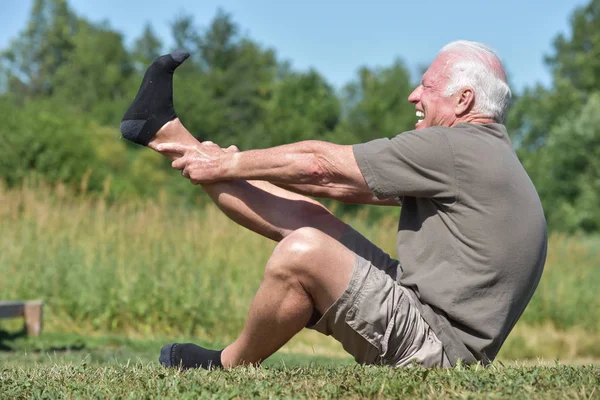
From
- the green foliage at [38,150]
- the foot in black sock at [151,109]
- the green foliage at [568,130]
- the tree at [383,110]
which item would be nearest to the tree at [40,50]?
the tree at [383,110]

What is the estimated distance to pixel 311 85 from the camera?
142ft

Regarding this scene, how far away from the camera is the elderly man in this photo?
3551 mm

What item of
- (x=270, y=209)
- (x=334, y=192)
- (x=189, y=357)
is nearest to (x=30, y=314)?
(x=189, y=357)

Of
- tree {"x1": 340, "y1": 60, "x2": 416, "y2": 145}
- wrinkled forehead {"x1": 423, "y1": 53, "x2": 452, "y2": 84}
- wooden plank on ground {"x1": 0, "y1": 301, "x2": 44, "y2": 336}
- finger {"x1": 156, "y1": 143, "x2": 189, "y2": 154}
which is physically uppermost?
tree {"x1": 340, "y1": 60, "x2": 416, "y2": 145}

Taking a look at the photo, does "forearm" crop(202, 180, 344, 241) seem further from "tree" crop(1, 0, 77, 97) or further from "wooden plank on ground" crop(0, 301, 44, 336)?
"tree" crop(1, 0, 77, 97)

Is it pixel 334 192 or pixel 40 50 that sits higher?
pixel 40 50

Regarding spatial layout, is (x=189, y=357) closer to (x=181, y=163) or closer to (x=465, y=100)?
(x=181, y=163)

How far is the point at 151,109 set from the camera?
14.3 feet

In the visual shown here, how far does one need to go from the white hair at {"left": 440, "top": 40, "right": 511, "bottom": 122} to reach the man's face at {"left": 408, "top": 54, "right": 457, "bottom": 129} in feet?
0.11

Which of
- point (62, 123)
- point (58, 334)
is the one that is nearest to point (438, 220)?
point (58, 334)

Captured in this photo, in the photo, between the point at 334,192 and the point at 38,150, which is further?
the point at 38,150

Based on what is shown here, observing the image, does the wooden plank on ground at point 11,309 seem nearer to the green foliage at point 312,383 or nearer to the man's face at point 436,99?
the green foliage at point 312,383

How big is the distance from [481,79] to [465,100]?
4.5 inches

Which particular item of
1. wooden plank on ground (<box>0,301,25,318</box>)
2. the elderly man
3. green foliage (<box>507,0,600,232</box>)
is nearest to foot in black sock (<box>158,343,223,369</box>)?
the elderly man
